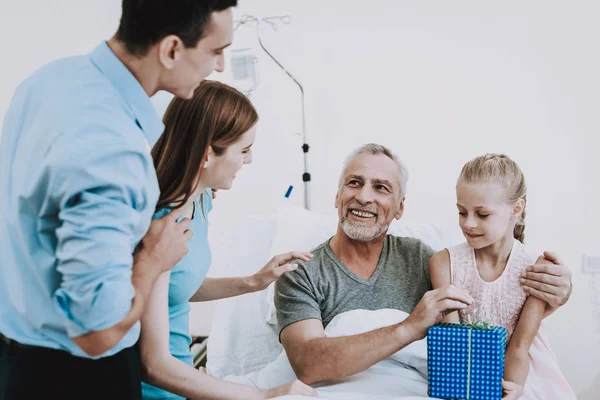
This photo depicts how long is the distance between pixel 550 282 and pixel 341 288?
57 cm

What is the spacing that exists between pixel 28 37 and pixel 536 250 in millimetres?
2213

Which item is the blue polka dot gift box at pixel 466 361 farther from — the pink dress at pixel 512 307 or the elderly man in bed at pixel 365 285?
the pink dress at pixel 512 307

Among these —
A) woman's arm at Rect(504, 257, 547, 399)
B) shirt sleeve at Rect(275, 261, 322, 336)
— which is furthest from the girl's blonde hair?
shirt sleeve at Rect(275, 261, 322, 336)

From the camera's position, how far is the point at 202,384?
47.7 inches

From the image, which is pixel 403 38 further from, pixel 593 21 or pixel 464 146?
pixel 593 21

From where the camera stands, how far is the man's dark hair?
99 cm

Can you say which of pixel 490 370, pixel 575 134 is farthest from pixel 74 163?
pixel 575 134

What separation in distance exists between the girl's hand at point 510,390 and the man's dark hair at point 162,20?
1079 millimetres

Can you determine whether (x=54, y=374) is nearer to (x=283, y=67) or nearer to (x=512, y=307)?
(x=512, y=307)

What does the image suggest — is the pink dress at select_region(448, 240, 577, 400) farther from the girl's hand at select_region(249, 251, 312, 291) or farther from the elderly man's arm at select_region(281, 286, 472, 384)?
the girl's hand at select_region(249, 251, 312, 291)

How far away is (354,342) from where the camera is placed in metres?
1.61

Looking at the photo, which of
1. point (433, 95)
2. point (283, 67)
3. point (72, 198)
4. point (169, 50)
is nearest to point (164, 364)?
point (72, 198)

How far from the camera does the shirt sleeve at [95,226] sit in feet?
2.85

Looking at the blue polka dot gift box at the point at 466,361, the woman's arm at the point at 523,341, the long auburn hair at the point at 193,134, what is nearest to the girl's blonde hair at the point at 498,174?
the woman's arm at the point at 523,341
